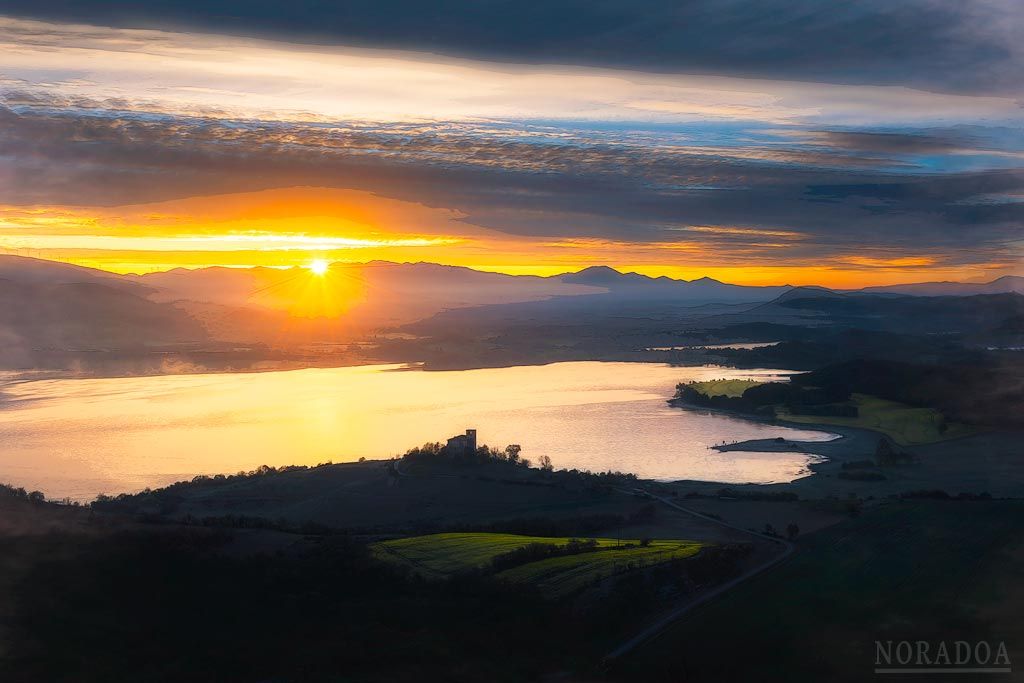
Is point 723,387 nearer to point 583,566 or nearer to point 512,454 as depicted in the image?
point 512,454

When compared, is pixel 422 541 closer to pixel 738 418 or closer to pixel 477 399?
pixel 738 418

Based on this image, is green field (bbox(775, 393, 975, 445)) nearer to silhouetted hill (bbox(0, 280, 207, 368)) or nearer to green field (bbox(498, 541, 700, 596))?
green field (bbox(498, 541, 700, 596))

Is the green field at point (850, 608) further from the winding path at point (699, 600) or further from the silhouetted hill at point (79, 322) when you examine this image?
the silhouetted hill at point (79, 322)

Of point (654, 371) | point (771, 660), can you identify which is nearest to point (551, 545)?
point (771, 660)

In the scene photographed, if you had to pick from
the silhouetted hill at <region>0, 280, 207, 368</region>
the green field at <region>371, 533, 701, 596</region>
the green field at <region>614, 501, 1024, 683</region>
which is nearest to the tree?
the green field at <region>371, 533, 701, 596</region>

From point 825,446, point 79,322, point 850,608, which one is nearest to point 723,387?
A: point 825,446
